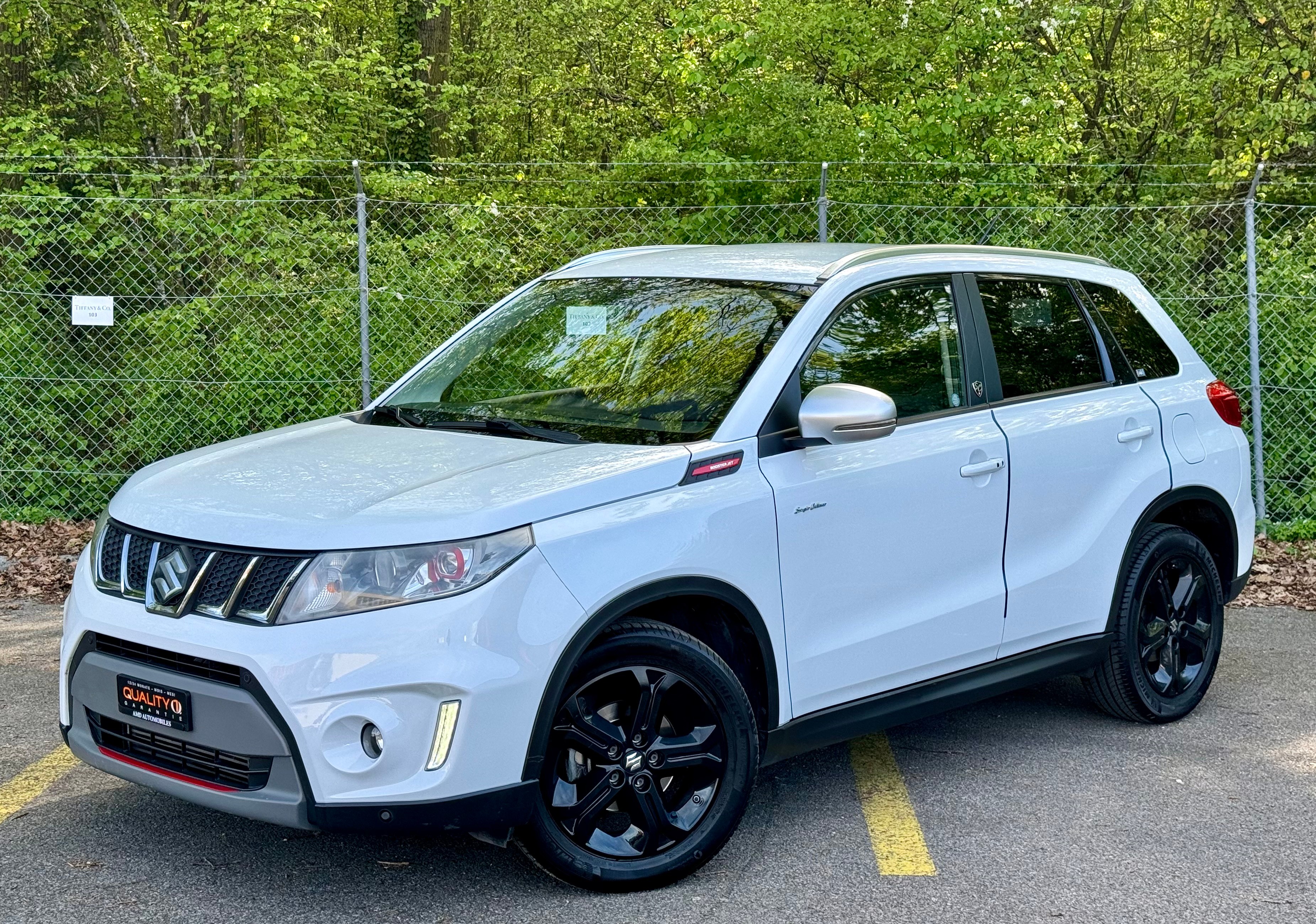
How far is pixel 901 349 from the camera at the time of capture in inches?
187

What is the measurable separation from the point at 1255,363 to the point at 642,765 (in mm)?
6674

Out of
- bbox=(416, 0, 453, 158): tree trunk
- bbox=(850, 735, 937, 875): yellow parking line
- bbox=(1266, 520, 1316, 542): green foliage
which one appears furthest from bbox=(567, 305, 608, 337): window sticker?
bbox=(416, 0, 453, 158): tree trunk

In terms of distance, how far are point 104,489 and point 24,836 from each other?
5.76 m

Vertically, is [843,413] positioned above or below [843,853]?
above

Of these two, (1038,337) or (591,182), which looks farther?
(591,182)

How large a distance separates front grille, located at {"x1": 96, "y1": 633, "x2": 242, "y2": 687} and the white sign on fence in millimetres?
5957

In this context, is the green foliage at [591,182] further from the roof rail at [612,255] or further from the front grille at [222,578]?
the front grille at [222,578]

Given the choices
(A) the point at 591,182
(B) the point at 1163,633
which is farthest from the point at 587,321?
(A) the point at 591,182

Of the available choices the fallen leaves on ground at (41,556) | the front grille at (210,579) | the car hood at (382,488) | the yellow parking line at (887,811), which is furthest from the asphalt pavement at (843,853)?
the fallen leaves on ground at (41,556)

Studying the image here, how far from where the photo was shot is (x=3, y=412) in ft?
32.3

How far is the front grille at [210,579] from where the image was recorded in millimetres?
3611

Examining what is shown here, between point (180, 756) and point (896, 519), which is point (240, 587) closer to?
point (180, 756)

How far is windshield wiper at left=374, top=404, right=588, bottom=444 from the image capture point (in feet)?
14.2

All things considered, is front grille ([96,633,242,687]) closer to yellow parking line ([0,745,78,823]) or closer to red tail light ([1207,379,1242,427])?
yellow parking line ([0,745,78,823])
